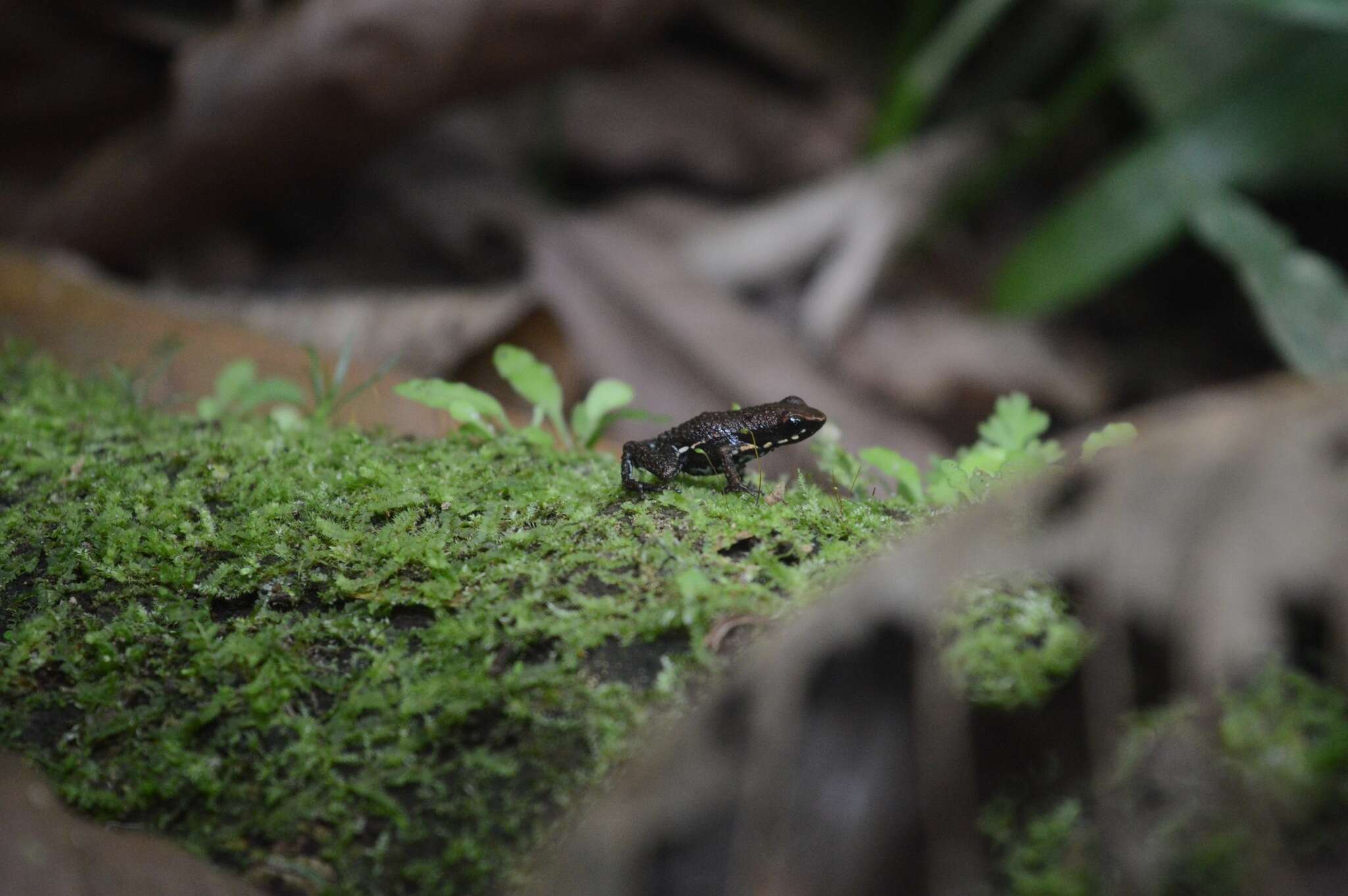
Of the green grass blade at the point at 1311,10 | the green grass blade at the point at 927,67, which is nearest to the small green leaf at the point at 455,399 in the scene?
the green grass blade at the point at 927,67

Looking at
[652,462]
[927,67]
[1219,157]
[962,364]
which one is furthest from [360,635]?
[1219,157]

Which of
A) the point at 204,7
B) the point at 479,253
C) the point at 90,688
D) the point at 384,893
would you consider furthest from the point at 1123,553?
the point at 204,7

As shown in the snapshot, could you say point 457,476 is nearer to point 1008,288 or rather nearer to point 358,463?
point 358,463

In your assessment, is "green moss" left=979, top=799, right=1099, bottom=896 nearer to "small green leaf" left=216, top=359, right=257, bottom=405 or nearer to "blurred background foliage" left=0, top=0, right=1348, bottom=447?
"blurred background foliage" left=0, top=0, right=1348, bottom=447

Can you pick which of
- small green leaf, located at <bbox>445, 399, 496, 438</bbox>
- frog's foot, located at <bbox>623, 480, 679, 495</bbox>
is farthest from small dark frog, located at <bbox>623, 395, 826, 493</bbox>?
small green leaf, located at <bbox>445, 399, 496, 438</bbox>

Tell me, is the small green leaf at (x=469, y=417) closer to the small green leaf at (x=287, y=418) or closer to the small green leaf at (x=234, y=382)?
the small green leaf at (x=287, y=418)

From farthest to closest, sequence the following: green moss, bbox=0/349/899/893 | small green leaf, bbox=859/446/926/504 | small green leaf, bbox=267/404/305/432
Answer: small green leaf, bbox=267/404/305/432 → small green leaf, bbox=859/446/926/504 → green moss, bbox=0/349/899/893

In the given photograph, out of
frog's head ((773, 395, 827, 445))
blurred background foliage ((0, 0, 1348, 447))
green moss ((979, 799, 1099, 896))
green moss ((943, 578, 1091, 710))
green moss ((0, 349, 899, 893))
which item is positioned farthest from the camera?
blurred background foliage ((0, 0, 1348, 447))
